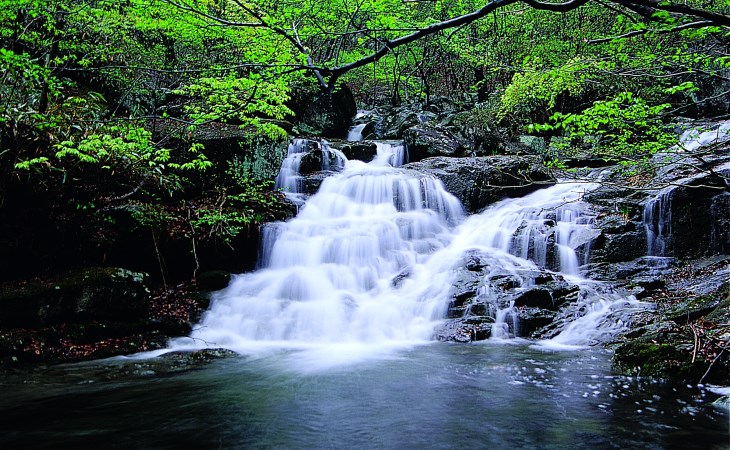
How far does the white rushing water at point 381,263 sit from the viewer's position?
831cm

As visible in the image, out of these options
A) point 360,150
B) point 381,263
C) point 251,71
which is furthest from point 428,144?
point 251,71

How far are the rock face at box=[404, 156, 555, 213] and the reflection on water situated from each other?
24.7 feet

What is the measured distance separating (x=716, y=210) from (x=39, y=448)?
1201 cm

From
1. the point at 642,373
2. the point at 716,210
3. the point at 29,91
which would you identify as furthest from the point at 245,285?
the point at 716,210

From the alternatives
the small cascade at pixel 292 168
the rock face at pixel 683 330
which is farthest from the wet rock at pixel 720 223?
the small cascade at pixel 292 168

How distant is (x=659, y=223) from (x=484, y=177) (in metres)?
4.74

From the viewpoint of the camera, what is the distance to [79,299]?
7465 mm

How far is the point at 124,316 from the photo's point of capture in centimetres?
787

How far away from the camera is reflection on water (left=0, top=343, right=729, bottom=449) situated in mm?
3711

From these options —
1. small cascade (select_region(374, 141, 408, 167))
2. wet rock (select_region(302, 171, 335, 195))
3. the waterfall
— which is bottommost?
wet rock (select_region(302, 171, 335, 195))

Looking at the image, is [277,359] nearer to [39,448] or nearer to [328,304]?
[328,304]

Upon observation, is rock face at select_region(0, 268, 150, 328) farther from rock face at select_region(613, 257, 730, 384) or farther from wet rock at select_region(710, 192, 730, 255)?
wet rock at select_region(710, 192, 730, 255)

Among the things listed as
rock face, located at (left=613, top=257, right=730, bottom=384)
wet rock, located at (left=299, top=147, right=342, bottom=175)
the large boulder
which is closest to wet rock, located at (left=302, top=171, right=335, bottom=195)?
wet rock, located at (left=299, top=147, right=342, bottom=175)

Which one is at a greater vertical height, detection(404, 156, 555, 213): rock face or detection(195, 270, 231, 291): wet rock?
detection(404, 156, 555, 213): rock face
